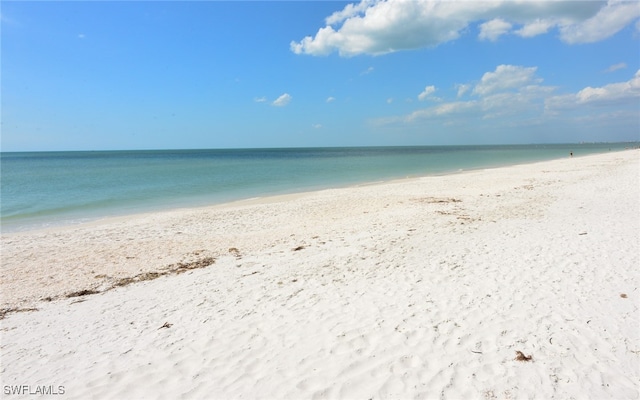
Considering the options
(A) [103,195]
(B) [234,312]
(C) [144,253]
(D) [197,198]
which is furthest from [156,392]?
(A) [103,195]

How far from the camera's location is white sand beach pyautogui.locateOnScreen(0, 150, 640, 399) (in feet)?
13.1

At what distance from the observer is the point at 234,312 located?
585cm

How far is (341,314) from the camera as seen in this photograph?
552cm

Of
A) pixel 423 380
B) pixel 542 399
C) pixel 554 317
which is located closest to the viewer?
pixel 542 399

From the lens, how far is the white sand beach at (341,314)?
399 cm

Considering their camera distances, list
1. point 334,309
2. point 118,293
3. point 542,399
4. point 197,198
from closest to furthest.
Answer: point 542,399, point 334,309, point 118,293, point 197,198

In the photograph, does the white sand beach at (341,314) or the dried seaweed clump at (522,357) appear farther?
the dried seaweed clump at (522,357)

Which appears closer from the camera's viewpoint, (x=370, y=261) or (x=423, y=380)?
(x=423, y=380)

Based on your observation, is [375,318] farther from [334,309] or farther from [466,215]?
[466,215]

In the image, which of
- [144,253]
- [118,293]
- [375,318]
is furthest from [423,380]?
[144,253]

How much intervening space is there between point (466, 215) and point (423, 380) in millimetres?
9686

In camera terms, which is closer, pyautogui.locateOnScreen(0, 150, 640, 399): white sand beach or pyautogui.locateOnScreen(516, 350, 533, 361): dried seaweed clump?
pyautogui.locateOnScreen(0, 150, 640, 399): white sand beach

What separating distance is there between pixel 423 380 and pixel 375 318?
149 cm

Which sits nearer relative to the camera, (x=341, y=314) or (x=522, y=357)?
(x=522, y=357)
